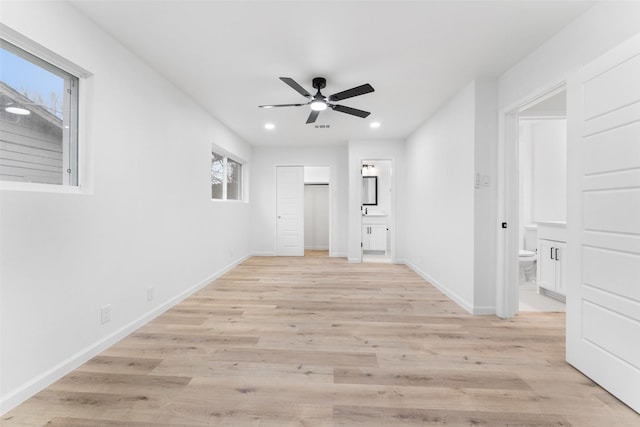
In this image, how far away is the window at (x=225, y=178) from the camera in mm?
4828

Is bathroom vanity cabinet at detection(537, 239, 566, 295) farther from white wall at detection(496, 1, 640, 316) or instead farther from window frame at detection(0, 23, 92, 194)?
window frame at detection(0, 23, 92, 194)

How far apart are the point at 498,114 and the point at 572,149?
114 cm

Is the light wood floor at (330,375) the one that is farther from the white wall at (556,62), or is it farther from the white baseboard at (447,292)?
the white wall at (556,62)

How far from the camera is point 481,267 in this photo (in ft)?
10.0

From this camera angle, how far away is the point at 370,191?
301 inches

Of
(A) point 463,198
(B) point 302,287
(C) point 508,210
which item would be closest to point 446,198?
(A) point 463,198

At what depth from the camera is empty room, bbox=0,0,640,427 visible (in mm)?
1651

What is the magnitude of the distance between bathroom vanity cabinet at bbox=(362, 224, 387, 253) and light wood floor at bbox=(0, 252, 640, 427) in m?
3.65

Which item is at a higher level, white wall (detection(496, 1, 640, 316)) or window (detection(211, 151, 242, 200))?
white wall (detection(496, 1, 640, 316))

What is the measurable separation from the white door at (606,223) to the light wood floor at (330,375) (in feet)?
0.77

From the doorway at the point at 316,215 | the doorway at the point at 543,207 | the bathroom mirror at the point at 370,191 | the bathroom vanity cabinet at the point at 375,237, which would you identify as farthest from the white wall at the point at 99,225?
the bathroom mirror at the point at 370,191

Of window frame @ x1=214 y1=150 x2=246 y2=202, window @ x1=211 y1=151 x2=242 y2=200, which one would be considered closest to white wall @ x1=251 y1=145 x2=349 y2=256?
→ window frame @ x1=214 y1=150 x2=246 y2=202

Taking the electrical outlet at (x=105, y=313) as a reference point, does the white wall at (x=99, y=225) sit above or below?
above

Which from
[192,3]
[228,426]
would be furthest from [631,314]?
[192,3]
